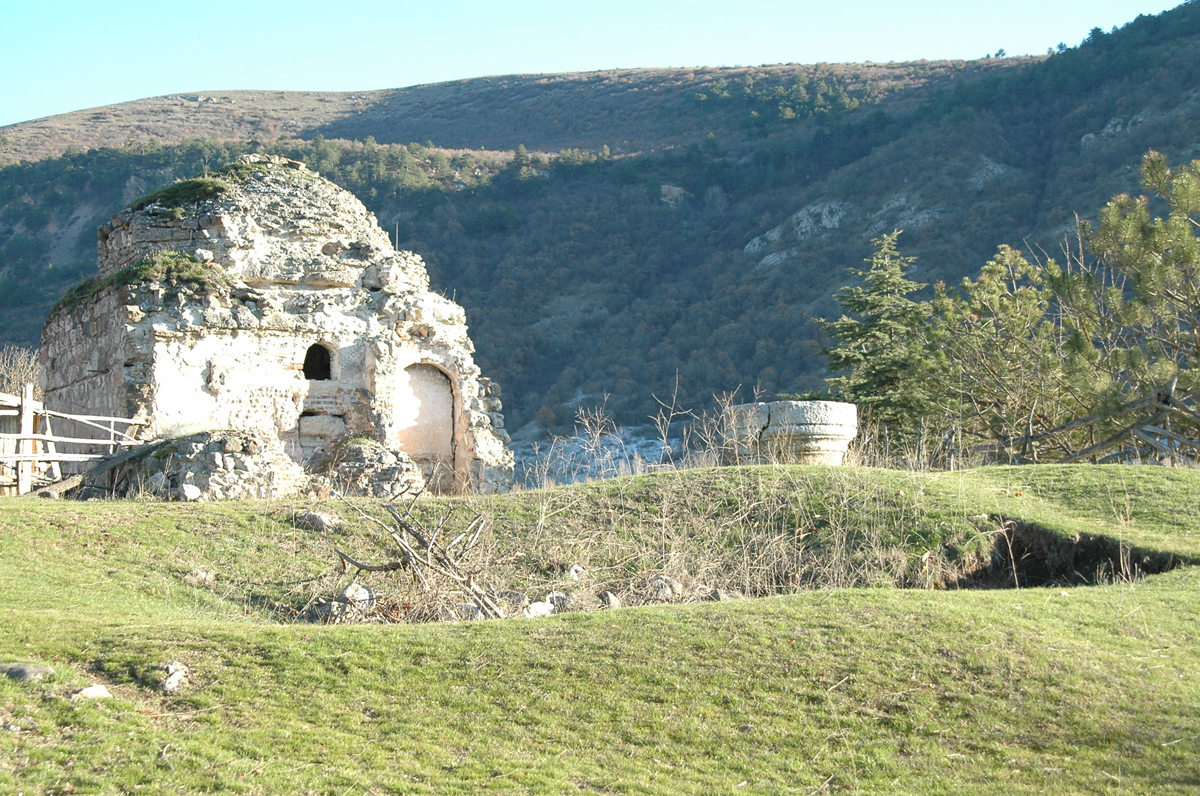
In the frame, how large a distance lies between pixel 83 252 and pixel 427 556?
5197 cm

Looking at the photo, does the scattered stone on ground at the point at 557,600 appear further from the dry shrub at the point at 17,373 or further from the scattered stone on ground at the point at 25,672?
the dry shrub at the point at 17,373

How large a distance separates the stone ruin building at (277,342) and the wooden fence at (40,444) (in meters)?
0.38

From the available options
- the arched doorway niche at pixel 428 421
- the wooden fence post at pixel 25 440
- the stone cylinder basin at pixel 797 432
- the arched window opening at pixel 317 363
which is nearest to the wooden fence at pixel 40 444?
the wooden fence post at pixel 25 440

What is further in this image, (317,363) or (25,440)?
(317,363)

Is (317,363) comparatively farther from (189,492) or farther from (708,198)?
(708,198)

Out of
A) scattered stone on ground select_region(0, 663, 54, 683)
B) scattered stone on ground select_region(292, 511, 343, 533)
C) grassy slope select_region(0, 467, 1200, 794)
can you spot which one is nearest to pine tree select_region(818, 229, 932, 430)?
grassy slope select_region(0, 467, 1200, 794)

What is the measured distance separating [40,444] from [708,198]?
5176cm

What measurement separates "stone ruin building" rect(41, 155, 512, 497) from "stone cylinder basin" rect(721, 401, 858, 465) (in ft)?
15.2

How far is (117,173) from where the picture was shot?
58062 mm

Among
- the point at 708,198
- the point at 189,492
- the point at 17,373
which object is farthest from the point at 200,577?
the point at 708,198

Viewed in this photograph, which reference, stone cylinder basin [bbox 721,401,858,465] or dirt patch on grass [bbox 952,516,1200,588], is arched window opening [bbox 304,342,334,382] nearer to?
stone cylinder basin [bbox 721,401,858,465]

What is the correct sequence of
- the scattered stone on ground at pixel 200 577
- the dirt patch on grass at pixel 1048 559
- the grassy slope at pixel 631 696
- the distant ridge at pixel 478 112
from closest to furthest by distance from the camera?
the grassy slope at pixel 631 696, the scattered stone on ground at pixel 200 577, the dirt patch on grass at pixel 1048 559, the distant ridge at pixel 478 112

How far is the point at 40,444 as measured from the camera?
15516 mm

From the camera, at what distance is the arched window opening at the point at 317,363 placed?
18016 mm
